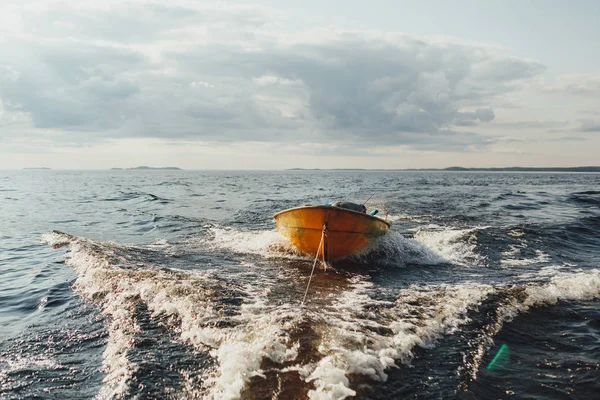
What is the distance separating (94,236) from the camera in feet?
50.0

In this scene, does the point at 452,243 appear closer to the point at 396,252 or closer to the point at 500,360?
the point at 396,252

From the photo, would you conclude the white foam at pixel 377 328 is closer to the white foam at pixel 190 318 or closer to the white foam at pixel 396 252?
the white foam at pixel 190 318

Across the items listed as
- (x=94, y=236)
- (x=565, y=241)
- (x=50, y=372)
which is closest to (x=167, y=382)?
(x=50, y=372)

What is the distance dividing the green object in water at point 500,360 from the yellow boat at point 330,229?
17.4ft

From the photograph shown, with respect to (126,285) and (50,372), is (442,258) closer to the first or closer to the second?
(126,285)

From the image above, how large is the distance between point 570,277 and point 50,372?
1042 cm

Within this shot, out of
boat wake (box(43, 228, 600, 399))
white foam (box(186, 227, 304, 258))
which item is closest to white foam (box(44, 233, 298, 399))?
boat wake (box(43, 228, 600, 399))

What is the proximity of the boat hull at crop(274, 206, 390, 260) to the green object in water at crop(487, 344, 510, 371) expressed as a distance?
534 centimetres

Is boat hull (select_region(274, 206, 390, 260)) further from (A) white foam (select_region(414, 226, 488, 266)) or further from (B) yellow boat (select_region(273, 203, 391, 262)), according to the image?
(A) white foam (select_region(414, 226, 488, 266))

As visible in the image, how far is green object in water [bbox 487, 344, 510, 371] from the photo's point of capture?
4955 mm

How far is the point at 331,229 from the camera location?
1052 centimetres

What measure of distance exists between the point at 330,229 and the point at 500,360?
19.2 feet

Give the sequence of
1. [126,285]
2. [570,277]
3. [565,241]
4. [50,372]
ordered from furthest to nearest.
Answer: [565,241]
[570,277]
[126,285]
[50,372]

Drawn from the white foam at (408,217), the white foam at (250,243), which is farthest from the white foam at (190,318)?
the white foam at (408,217)
